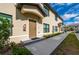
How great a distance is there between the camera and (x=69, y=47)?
7.52 meters

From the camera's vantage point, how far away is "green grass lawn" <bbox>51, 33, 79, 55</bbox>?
7241mm

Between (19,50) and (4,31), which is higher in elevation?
(4,31)

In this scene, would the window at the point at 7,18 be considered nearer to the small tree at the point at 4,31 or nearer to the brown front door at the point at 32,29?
the small tree at the point at 4,31

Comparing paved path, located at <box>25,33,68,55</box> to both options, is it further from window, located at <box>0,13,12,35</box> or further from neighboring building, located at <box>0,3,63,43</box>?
window, located at <box>0,13,12,35</box>

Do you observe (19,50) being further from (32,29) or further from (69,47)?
(32,29)

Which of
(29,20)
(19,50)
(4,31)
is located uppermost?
(29,20)

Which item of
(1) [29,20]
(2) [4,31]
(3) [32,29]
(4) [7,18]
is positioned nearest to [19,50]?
(2) [4,31]

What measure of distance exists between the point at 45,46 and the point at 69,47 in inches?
39.4

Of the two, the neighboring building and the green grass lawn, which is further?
the neighboring building

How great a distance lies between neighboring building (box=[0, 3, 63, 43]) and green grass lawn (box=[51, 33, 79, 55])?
0.66 metres

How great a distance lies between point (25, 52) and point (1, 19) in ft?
5.19

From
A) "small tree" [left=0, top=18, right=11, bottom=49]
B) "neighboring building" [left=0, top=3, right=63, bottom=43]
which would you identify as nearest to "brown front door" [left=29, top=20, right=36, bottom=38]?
"neighboring building" [left=0, top=3, right=63, bottom=43]

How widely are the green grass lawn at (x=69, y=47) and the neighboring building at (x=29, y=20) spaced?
66 cm
